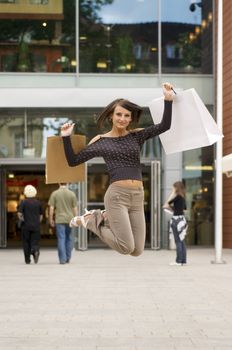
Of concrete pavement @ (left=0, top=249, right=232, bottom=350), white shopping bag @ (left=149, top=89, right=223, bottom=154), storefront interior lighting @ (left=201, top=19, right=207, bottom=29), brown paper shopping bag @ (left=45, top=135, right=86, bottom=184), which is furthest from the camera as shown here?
storefront interior lighting @ (left=201, top=19, right=207, bottom=29)

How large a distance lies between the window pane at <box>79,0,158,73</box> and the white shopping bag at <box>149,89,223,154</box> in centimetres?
1765

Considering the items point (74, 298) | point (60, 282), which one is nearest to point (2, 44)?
point (60, 282)

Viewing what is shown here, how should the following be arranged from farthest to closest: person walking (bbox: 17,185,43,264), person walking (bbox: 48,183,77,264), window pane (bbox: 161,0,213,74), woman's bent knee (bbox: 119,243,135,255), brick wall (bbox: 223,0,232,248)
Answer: window pane (bbox: 161,0,213,74)
brick wall (bbox: 223,0,232,248)
person walking (bbox: 17,185,43,264)
person walking (bbox: 48,183,77,264)
woman's bent knee (bbox: 119,243,135,255)

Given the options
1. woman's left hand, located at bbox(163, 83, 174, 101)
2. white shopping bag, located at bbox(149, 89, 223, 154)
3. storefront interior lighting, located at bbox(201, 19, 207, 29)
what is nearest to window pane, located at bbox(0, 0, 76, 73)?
storefront interior lighting, located at bbox(201, 19, 207, 29)

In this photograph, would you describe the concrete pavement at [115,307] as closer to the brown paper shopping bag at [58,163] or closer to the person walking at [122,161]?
the person walking at [122,161]

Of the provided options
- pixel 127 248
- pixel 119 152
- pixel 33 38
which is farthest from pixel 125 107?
pixel 33 38

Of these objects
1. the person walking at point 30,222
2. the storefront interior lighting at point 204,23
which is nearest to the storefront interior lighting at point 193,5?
the storefront interior lighting at point 204,23

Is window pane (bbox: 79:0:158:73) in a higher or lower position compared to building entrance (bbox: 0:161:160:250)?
higher

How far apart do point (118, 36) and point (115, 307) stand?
578 inches

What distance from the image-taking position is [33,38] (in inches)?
903

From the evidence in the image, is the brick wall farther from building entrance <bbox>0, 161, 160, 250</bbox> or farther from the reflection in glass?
the reflection in glass

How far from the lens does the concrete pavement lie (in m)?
7.48

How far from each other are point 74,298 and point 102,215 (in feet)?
17.6

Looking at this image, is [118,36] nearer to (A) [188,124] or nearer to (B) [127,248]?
(A) [188,124]
